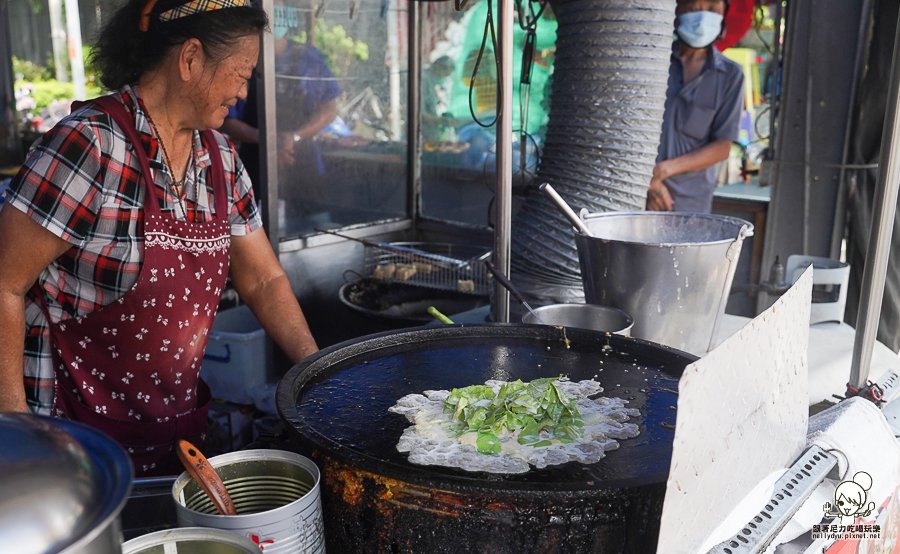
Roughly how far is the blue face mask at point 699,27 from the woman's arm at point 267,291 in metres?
3.12

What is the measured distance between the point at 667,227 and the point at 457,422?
1262 mm

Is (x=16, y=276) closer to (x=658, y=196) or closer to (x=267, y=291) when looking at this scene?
(x=267, y=291)

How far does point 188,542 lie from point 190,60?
1.31 m

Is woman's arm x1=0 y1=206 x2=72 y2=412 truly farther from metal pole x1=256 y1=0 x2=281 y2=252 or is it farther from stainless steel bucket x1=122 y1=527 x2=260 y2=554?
metal pole x1=256 y1=0 x2=281 y2=252

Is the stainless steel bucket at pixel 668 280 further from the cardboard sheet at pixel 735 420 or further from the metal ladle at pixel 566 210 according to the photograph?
the cardboard sheet at pixel 735 420

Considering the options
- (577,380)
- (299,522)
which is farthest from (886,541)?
(299,522)

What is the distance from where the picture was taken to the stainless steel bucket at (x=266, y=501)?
3.27ft

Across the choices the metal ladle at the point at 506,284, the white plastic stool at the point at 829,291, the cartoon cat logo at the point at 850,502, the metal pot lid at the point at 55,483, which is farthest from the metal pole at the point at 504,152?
the metal pot lid at the point at 55,483

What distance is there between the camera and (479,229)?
4.79m

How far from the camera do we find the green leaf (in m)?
1.37

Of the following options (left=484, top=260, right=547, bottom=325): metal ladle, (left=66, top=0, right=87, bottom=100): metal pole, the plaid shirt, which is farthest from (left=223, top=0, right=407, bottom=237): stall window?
(left=66, top=0, right=87, bottom=100): metal pole

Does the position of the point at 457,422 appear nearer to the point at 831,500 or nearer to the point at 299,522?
the point at 299,522

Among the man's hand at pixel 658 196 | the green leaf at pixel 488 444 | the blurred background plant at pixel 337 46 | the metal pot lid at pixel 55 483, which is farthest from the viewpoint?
the blurred background plant at pixel 337 46

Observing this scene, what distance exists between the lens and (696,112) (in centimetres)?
426
